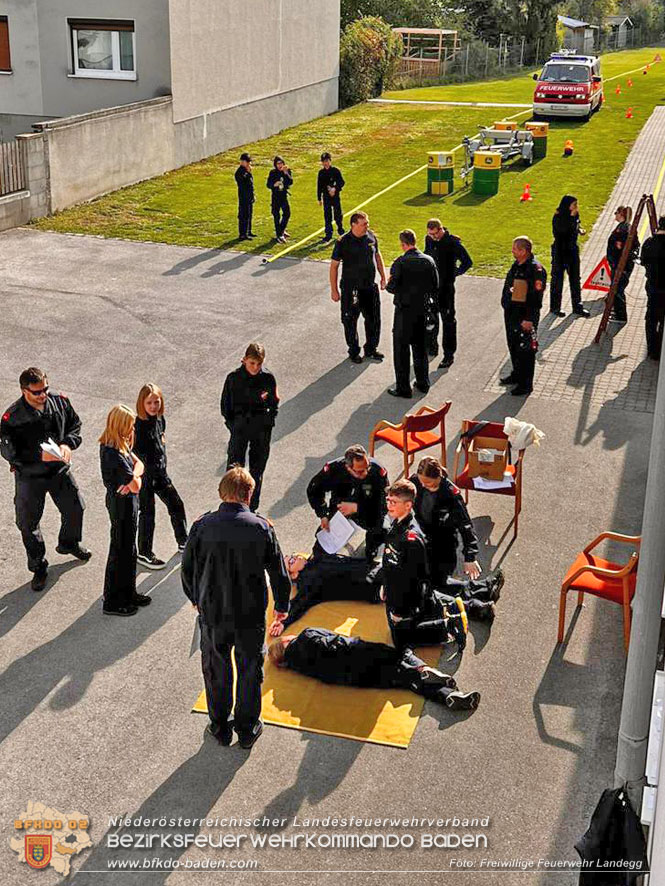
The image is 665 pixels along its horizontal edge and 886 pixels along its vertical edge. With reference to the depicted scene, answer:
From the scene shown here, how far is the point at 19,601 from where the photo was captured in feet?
30.6

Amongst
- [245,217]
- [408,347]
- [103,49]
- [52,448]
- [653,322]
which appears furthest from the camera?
[103,49]

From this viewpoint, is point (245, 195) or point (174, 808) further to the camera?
point (245, 195)

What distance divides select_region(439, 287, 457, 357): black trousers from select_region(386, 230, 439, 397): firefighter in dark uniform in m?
1.03

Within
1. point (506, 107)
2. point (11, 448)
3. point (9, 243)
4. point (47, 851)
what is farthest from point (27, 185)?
point (506, 107)

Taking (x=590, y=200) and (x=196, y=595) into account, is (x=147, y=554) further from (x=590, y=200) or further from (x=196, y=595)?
(x=590, y=200)

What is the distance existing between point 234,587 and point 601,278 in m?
11.3

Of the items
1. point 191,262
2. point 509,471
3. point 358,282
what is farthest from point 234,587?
point 191,262

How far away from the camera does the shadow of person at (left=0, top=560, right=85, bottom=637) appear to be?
9.04 meters

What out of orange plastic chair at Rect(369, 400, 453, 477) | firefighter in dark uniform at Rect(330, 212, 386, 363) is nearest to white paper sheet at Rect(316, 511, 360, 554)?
orange plastic chair at Rect(369, 400, 453, 477)

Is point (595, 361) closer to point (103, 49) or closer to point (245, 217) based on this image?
point (245, 217)

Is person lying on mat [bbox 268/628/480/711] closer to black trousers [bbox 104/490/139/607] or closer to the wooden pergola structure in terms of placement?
black trousers [bbox 104/490/139/607]

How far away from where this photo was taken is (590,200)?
2433cm

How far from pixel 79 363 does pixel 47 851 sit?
354 inches

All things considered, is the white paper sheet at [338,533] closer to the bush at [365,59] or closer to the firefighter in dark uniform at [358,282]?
the firefighter in dark uniform at [358,282]
